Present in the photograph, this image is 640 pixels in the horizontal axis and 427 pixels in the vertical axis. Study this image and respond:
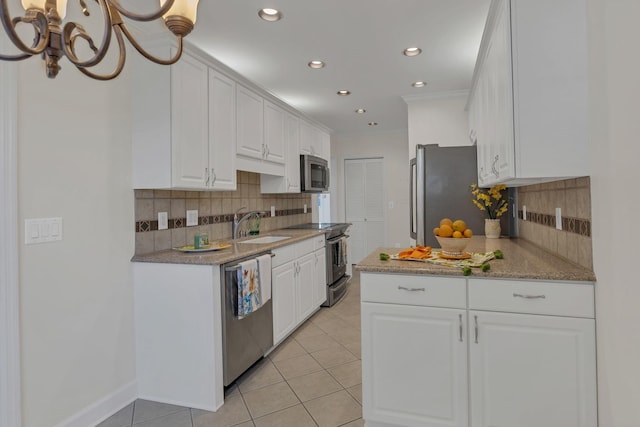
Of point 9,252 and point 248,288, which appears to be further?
point 248,288

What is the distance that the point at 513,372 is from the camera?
166 cm

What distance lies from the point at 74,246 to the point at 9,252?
13.8 inches

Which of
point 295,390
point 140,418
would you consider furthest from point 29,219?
point 295,390

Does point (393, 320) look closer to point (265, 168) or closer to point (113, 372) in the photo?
point (113, 372)

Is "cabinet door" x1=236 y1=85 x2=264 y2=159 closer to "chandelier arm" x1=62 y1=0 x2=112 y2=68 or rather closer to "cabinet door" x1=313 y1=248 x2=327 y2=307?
"cabinet door" x1=313 y1=248 x2=327 y2=307

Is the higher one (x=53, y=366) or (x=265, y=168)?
(x=265, y=168)

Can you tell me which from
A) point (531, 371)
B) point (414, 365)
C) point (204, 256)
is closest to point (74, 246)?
point (204, 256)

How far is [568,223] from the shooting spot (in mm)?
1953

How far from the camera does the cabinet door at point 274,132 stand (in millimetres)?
3641

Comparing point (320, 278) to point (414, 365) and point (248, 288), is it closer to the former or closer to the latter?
point (248, 288)

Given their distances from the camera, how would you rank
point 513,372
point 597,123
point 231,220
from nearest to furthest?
point 597,123 < point 513,372 < point 231,220

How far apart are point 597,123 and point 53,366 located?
8.85ft

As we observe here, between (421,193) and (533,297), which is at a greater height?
(421,193)

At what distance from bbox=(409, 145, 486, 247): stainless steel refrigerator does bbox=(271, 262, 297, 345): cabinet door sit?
1.15 m
